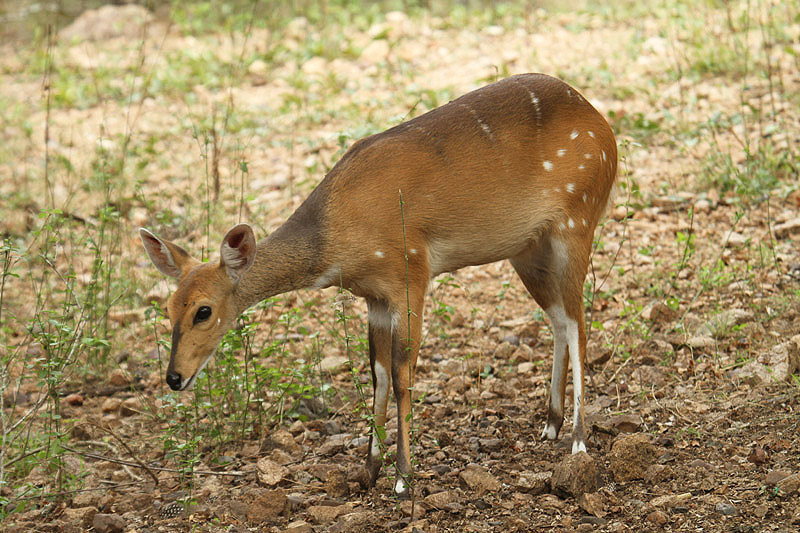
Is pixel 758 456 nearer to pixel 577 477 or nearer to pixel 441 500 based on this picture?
pixel 577 477

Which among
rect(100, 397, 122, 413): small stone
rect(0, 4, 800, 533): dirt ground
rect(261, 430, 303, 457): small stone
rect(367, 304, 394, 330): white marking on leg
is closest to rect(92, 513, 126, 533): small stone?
rect(0, 4, 800, 533): dirt ground

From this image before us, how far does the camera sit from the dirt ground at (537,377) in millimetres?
4570

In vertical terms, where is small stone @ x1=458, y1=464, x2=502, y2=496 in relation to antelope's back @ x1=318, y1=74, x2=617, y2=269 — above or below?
below

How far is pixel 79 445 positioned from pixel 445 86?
6206 mm

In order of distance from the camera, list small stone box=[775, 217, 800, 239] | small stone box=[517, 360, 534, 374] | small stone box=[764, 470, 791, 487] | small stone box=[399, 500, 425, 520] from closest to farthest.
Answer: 1. small stone box=[764, 470, 791, 487]
2. small stone box=[399, 500, 425, 520]
3. small stone box=[517, 360, 534, 374]
4. small stone box=[775, 217, 800, 239]

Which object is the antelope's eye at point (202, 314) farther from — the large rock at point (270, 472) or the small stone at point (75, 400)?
the small stone at point (75, 400)

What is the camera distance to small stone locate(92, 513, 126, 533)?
4621mm

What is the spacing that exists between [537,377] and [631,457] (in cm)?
145

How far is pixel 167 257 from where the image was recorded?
487 cm

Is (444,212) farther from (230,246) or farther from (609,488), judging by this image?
(609,488)

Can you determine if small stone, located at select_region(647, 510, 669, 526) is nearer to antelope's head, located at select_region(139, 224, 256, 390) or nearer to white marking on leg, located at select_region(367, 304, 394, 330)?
white marking on leg, located at select_region(367, 304, 394, 330)

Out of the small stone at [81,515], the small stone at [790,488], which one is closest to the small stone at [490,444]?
the small stone at [790,488]

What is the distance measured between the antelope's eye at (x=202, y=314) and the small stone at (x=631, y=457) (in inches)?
85.5

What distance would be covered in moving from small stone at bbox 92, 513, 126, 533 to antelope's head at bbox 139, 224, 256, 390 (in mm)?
737
